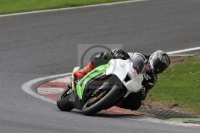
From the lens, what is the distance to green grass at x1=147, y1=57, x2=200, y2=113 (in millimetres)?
11098

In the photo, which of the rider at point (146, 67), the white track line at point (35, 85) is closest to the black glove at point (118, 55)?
the rider at point (146, 67)

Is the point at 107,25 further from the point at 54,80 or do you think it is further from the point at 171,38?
the point at 54,80

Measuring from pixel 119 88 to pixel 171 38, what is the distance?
8.96 metres

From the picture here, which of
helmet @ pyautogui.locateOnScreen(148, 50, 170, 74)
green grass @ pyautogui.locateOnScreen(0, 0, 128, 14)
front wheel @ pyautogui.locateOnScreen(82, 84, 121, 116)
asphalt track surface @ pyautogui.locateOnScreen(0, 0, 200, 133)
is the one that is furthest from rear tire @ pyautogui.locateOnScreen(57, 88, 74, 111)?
green grass @ pyautogui.locateOnScreen(0, 0, 128, 14)

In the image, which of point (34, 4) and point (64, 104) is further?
point (34, 4)

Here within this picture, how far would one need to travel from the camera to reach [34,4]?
20.9 meters

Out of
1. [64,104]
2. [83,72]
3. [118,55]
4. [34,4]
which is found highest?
[34,4]

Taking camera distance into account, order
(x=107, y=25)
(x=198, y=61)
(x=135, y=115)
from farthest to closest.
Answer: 1. (x=107, y=25)
2. (x=198, y=61)
3. (x=135, y=115)

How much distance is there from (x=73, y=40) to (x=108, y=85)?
7924mm

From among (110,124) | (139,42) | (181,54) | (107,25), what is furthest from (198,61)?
(110,124)

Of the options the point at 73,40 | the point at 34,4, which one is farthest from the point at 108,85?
the point at 34,4

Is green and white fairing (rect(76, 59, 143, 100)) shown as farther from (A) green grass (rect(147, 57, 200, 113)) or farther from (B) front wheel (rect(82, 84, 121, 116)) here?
(A) green grass (rect(147, 57, 200, 113))

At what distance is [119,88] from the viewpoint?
9.05 m

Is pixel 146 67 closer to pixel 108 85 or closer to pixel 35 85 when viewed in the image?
pixel 108 85
